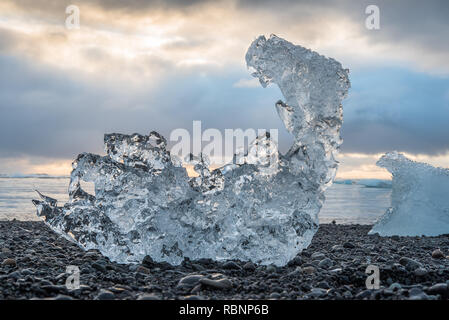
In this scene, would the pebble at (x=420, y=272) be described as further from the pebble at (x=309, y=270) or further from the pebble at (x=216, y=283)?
the pebble at (x=216, y=283)

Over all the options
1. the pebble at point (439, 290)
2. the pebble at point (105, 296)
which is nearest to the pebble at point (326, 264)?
the pebble at point (439, 290)

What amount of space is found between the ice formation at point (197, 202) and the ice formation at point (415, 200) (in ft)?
11.2

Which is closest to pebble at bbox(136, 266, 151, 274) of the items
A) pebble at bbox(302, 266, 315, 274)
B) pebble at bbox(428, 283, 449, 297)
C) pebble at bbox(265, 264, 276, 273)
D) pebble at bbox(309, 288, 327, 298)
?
pebble at bbox(265, 264, 276, 273)

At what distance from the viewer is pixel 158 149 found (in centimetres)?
538

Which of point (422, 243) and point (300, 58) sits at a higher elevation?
point (300, 58)

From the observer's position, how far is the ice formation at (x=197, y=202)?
5.16 m

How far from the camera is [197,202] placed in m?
5.27

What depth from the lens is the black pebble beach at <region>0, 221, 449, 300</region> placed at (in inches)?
139

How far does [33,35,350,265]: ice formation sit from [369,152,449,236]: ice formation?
3402mm

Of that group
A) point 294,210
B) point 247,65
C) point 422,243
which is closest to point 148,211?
point 294,210

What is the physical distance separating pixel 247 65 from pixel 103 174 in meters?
2.52

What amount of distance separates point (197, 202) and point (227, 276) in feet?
3.85

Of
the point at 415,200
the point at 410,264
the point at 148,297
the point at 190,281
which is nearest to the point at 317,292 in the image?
the point at 190,281
